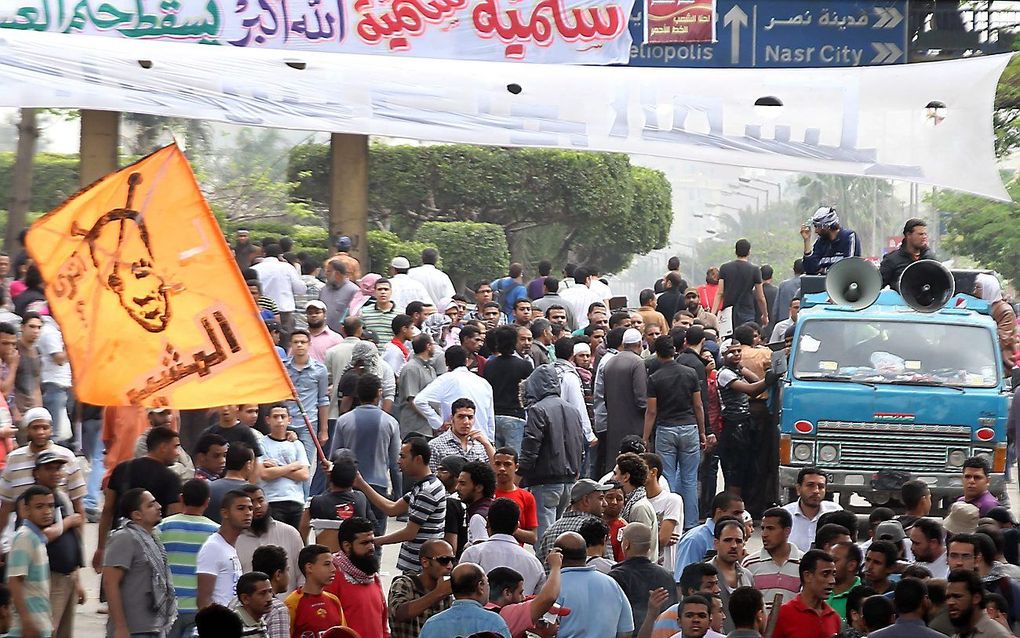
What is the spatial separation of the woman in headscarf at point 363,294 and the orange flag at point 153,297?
7022 millimetres

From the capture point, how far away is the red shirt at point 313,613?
345 inches

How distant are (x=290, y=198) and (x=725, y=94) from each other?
70.3 feet

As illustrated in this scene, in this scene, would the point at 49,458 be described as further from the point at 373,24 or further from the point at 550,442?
the point at 373,24

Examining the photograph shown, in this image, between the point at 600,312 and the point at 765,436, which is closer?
the point at 765,436

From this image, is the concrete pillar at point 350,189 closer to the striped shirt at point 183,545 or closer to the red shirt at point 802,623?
the striped shirt at point 183,545

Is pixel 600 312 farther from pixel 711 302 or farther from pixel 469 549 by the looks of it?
pixel 469 549

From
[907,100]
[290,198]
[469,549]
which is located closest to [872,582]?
[469,549]

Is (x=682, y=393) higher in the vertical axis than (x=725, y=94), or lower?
lower

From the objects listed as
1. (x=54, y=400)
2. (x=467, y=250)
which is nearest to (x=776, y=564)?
(x=54, y=400)

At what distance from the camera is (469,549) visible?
9641mm

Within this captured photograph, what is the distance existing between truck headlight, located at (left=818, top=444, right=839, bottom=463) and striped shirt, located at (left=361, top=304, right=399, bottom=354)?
14.8ft

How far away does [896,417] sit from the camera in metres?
14.9

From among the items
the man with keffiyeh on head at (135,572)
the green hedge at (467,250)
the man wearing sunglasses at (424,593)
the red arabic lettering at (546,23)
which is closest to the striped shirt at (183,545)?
the man with keffiyeh on head at (135,572)

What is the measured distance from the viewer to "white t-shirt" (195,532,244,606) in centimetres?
934
